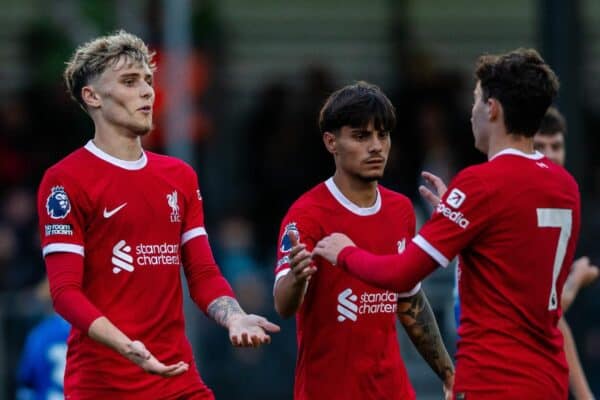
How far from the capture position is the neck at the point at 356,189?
679 centimetres

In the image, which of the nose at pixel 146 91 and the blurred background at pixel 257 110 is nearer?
the nose at pixel 146 91

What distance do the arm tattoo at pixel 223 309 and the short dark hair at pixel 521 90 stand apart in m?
1.42

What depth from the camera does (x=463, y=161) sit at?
1459cm

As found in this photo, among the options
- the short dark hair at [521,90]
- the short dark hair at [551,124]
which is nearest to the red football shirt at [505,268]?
the short dark hair at [521,90]

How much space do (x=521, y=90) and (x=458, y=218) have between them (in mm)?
621

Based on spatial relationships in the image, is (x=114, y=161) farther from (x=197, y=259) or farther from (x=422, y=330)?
(x=422, y=330)

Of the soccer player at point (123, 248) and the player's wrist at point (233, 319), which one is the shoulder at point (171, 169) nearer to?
the soccer player at point (123, 248)

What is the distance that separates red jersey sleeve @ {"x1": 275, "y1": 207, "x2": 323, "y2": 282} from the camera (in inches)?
257

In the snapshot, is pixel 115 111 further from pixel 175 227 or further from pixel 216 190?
pixel 216 190

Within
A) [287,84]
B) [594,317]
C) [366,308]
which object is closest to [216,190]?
[287,84]

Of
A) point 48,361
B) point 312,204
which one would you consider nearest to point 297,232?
point 312,204

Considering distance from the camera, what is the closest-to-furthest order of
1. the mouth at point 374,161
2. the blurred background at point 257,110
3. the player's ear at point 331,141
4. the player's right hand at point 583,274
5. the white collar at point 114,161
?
1. the white collar at point 114,161
2. the mouth at point 374,161
3. the player's ear at point 331,141
4. the player's right hand at point 583,274
5. the blurred background at point 257,110

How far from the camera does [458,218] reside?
19.2ft

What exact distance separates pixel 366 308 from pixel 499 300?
922 mm
